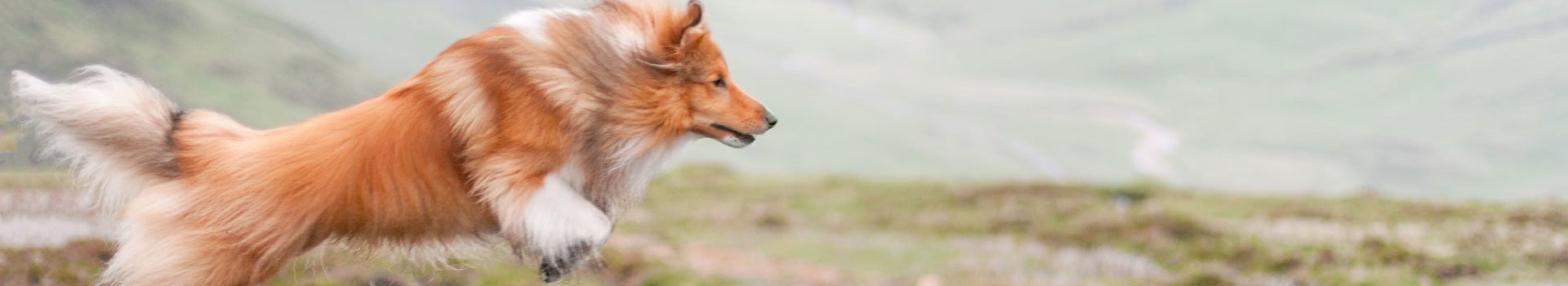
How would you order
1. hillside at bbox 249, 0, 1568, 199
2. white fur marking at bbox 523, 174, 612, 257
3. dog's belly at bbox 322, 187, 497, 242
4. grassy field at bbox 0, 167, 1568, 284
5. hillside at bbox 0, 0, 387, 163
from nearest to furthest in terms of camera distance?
1. white fur marking at bbox 523, 174, 612, 257
2. dog's belly at bbox 322, 187, 497, 242
3. hillside at bbox 0, 0, 387, 163
4. grassy field at bbox 0, 167, 1568, 284
5. hillside at bbox 249, 0, 1568, 199

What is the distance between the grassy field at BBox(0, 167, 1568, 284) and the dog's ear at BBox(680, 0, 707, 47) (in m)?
4.13

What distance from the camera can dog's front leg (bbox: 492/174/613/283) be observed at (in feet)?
14.6

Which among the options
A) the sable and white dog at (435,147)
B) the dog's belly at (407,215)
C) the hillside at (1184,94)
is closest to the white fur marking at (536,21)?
the sable and white dog at (435,147)

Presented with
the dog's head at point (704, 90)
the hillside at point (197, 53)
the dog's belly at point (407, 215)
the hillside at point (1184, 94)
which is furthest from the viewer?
the hillside at point (1184, 94)

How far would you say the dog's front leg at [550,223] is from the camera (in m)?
4.46

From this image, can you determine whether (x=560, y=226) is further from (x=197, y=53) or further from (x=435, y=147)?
(x=197, y=53)

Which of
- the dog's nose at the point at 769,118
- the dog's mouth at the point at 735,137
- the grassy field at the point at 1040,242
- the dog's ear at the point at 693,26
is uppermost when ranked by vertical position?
the grassy field at the point at 1040,242

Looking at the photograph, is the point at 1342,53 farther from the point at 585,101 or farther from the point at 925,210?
the point at 585,101

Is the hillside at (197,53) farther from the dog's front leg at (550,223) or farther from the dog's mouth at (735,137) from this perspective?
the dog's mouth at (735,137)

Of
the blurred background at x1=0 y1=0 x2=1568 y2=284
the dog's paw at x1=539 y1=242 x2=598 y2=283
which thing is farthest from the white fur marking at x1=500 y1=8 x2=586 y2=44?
the dog's paw at x1=539 y1=242 x2=598 y2=283

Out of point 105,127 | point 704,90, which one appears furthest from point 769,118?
point 105,127

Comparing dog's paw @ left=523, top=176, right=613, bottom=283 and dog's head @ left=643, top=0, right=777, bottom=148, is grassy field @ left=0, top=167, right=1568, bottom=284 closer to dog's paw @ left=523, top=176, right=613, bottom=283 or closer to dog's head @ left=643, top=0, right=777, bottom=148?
dog's paw @ left=523, top=176, right=613, bottom=283

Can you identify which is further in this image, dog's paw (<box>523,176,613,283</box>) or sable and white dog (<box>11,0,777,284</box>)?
sable and white dog (<box>11,0,777,284</box>)

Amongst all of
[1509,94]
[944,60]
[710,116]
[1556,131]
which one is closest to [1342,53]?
[1509,94]
